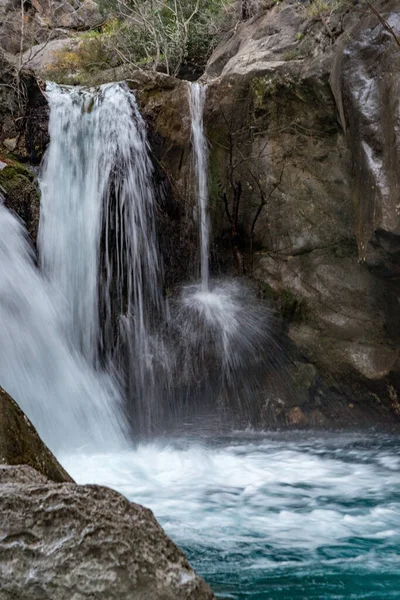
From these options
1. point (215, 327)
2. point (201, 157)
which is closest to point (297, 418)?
point (215, 327)

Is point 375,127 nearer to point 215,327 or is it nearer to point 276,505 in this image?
point 215,327

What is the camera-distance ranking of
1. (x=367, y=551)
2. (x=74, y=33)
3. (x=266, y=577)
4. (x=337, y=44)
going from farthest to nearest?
(x=74, y=33) < (x=337, y=44) < (x=367, y=551) < (x=266, y=577)

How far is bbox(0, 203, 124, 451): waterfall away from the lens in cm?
668

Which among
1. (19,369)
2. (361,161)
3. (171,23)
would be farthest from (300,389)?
(171,23)

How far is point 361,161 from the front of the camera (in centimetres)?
662

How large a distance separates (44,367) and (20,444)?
4235mm

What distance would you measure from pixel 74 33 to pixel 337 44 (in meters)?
11.3

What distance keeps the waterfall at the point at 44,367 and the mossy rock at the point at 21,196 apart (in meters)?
0.23

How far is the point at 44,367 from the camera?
7.08 m

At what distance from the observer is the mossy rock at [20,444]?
2.86m

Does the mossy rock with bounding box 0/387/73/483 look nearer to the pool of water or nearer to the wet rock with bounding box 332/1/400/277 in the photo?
the pool of water

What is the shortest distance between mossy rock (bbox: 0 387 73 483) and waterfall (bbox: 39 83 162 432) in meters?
4.48

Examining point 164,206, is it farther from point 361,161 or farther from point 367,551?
point 367,551

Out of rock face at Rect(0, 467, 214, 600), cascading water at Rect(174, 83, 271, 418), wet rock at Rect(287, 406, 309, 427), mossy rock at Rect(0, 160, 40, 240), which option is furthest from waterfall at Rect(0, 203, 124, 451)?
rock face at Rect(0, 467, 214, 600)
